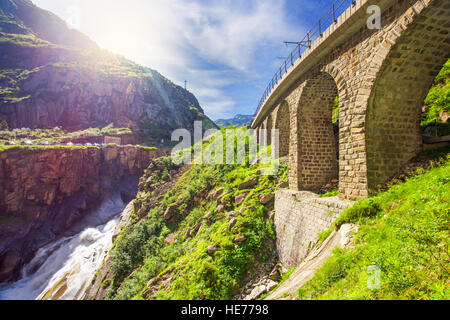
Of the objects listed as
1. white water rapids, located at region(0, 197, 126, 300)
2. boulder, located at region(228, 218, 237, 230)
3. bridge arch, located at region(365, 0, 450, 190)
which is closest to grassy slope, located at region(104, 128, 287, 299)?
boulder, located at region(228, 218, 237, 230)

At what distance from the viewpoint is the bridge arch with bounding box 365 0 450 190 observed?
5.95m

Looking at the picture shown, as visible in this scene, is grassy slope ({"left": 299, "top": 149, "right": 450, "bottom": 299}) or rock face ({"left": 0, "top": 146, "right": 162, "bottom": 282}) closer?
grassy slope ({"left": 299, "top": 149, "right": 450, "bottom": 299})

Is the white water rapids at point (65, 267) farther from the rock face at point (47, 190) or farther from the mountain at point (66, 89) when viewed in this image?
the mountain at point (66, 89)

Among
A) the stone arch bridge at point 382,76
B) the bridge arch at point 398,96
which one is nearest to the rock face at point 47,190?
the stone arch bridge at point 382,76

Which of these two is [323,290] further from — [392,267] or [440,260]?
[440,260]

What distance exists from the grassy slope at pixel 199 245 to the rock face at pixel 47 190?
73.6 ft

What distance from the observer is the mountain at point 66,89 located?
184 feet

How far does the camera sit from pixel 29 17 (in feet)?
303

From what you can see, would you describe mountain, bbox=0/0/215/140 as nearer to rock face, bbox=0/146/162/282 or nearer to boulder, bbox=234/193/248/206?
rock face, bbox=0/146/162/282

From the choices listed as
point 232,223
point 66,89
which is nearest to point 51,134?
point 66,89

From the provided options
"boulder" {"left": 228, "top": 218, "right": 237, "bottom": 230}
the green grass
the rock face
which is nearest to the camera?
"boulder" {"left": 228, "top": 218, "right": 237, "bottom": 230}

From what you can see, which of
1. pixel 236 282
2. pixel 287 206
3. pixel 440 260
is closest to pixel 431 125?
pixel 287 206

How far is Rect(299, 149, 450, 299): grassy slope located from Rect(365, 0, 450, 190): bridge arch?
1297 millimetres

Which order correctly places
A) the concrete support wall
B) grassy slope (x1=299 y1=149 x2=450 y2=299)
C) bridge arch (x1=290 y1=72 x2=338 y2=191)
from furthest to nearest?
bridge arch (x1=290 y1=72 x2=338 y2=191) → the concrete support wall → grassy slope (x1=299 y1=149 x2=450 y2=299)
